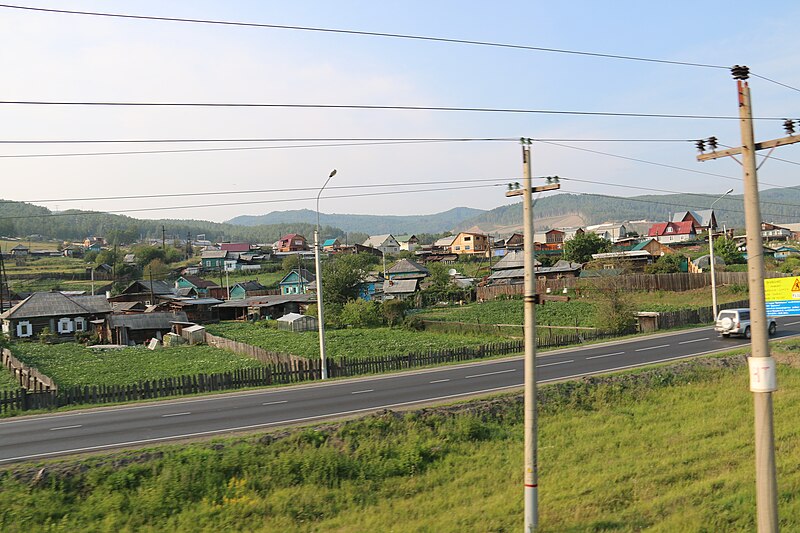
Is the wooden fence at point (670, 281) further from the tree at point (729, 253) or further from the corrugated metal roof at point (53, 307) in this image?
the corrugated metal roof at point (53, 307)

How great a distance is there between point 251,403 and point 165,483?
411 inches

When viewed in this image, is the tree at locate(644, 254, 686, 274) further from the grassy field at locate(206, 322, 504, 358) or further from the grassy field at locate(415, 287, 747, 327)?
the grassy field at locate(206, 322, 504, 358)

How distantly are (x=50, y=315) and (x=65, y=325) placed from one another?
216 centimetres

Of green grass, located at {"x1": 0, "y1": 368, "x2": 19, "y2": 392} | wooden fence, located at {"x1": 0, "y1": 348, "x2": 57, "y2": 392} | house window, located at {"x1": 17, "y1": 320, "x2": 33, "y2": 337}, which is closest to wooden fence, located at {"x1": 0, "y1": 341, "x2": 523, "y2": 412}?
wooden fence, located at {"x1": 0, "y1": 348, "x2": 57, "y2": 392}

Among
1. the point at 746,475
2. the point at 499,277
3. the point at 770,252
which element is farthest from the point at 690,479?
the point at 770,252

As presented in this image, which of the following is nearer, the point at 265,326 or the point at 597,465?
the point at 597,465

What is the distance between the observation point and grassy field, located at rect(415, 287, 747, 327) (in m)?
62.1

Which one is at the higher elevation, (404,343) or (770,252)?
(770,252)

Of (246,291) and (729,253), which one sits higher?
(729,253)

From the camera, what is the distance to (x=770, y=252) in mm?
97062

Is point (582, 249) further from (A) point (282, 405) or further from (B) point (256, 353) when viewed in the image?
→ (A) point (282, 405)

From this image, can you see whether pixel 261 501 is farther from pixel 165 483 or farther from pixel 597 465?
pixel 597 465

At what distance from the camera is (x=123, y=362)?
47062mm

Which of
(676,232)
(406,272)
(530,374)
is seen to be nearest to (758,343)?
(530,374)
